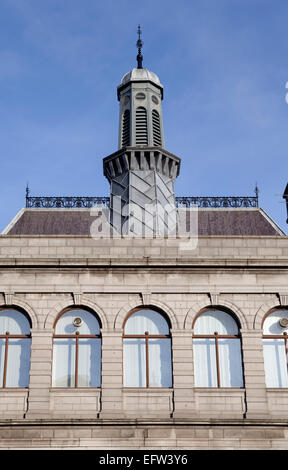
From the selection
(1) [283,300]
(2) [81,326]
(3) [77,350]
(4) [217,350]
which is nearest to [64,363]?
(3) [77,350]

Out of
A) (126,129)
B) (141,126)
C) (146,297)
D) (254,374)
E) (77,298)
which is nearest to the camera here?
(254,374)

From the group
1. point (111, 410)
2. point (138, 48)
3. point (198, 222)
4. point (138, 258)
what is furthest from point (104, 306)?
point (138, 48)

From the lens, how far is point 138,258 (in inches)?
1028

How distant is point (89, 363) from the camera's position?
25312 mm

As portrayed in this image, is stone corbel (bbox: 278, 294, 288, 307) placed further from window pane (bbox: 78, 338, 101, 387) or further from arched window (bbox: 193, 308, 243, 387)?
window pane (bbox: 78, 338, 101, 387)

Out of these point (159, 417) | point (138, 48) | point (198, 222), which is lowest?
point (159, 417)

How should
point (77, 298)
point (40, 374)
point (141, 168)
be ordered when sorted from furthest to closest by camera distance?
point (141, 168) < point (77, 298) < point (40, 374)

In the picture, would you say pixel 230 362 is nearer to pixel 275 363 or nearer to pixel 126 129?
pixel 275 363

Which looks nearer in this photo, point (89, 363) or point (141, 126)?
point (89, 363)

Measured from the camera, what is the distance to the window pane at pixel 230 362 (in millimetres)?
25266

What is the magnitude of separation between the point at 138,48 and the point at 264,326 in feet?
115

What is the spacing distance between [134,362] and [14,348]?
14.9ft

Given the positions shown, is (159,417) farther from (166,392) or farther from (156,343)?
(156,343)
